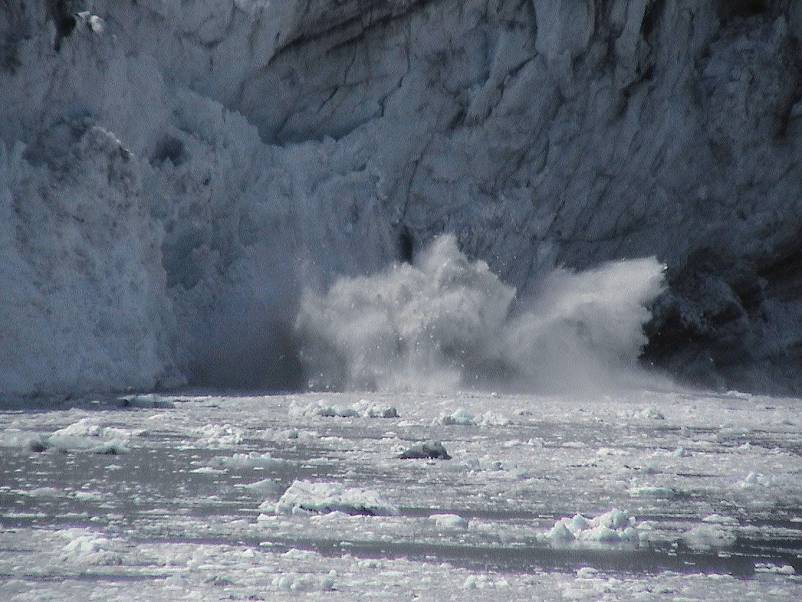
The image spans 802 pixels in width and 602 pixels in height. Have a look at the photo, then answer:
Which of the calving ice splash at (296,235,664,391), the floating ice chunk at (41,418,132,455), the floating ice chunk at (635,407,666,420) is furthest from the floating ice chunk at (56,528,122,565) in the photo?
the calving ice splash at (296,235,664,391)

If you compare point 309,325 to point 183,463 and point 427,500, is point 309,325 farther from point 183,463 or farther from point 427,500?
point 427,500

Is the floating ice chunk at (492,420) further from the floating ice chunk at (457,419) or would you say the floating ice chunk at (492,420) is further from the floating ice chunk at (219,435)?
the floating ice chunk at (219,435)

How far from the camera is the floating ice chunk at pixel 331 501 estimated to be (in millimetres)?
7309

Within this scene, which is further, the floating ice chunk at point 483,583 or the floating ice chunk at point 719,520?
the floating ice chunk at point 719,520

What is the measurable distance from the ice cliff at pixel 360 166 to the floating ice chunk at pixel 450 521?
309 inches

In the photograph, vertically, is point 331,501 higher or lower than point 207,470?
lower

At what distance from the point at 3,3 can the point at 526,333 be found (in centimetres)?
952

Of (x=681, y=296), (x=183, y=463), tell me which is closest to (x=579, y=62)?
(x=681, y=296)

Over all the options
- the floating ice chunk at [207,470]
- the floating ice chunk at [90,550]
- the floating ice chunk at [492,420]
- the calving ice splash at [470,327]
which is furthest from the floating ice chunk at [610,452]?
the calving ice splash at [470,327]

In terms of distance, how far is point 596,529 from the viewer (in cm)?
679

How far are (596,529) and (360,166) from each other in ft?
46.2

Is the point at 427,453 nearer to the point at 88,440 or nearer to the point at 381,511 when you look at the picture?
the point at 88,440

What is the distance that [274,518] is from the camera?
7.05 metres

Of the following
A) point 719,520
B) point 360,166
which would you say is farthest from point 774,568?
point 360,166
